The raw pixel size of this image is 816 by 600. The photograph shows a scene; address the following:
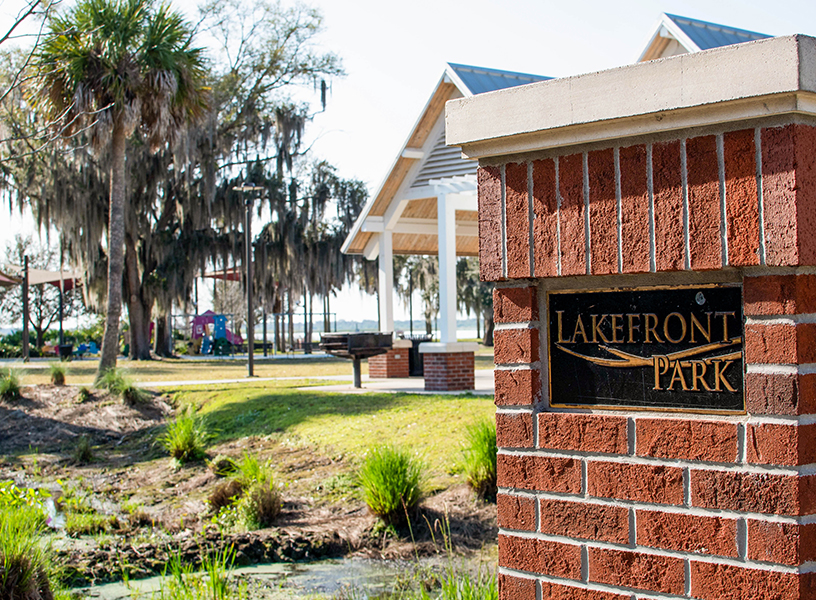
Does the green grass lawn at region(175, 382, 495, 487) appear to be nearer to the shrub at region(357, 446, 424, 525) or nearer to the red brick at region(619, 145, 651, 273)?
the shrub at region(357, 446, 424, 525)

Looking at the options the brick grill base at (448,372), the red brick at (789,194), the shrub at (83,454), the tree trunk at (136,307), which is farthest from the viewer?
the tree trunk at (136,307)

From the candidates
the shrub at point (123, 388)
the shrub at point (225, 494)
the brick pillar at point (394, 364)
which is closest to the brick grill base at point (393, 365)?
the brick pillar at point (394, 364)

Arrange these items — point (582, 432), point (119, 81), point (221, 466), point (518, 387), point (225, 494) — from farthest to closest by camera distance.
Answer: point (119, 81) → point (221, 466) → point (225, 494) → point (518, 387) → point (582, 432)

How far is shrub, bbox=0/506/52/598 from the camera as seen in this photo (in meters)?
4.28

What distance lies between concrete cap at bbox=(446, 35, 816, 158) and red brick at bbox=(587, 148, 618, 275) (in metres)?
0.06

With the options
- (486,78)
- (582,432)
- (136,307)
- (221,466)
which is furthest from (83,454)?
(136,307)

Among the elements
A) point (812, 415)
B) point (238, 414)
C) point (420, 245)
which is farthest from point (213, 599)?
point (420, 245)

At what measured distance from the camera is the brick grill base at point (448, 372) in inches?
519

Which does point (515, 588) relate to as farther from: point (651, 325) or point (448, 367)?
point (448, 367)

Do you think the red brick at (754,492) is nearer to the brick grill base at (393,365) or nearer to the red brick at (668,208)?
the red brick at (668,208)

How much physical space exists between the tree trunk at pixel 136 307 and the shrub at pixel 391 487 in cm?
2203

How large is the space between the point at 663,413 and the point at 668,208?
496 millimetres

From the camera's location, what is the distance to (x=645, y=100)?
1953mm

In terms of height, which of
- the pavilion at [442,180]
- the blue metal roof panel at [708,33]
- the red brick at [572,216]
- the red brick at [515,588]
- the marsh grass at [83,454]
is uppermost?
the blue metal roof panel at [708,33]
